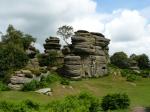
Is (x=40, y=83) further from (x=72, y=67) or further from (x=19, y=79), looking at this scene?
(x=72, y=67)

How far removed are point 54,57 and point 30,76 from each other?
23383mm

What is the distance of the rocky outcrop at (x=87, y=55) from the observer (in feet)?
286

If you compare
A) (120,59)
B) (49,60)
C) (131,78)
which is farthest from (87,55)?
(120,59)

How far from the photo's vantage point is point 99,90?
78438 mm

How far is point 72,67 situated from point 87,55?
6350 millimetres

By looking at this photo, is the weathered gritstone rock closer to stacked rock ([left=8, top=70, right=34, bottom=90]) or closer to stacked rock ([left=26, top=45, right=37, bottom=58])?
stacked rock ([left=26, top=45, right=37, bottom=58])

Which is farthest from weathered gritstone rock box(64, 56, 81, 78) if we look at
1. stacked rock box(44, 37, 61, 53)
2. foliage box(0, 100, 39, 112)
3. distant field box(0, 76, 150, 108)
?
foliage box(0, 100, 39, 112)

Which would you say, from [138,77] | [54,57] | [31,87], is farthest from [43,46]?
[31,87]

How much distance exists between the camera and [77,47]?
90688 millimetres

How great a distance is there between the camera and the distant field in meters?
65.2

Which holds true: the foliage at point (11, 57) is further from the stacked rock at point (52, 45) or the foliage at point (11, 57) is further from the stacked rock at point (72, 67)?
the stacked rock at point (52, 45)

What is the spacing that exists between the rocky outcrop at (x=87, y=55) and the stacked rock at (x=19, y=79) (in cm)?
1525

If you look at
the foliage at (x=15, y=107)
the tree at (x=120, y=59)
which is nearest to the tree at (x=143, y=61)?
the tree at (x=120, y=59)

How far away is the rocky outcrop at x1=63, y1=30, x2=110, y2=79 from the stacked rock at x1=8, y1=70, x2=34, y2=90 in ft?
50.0
